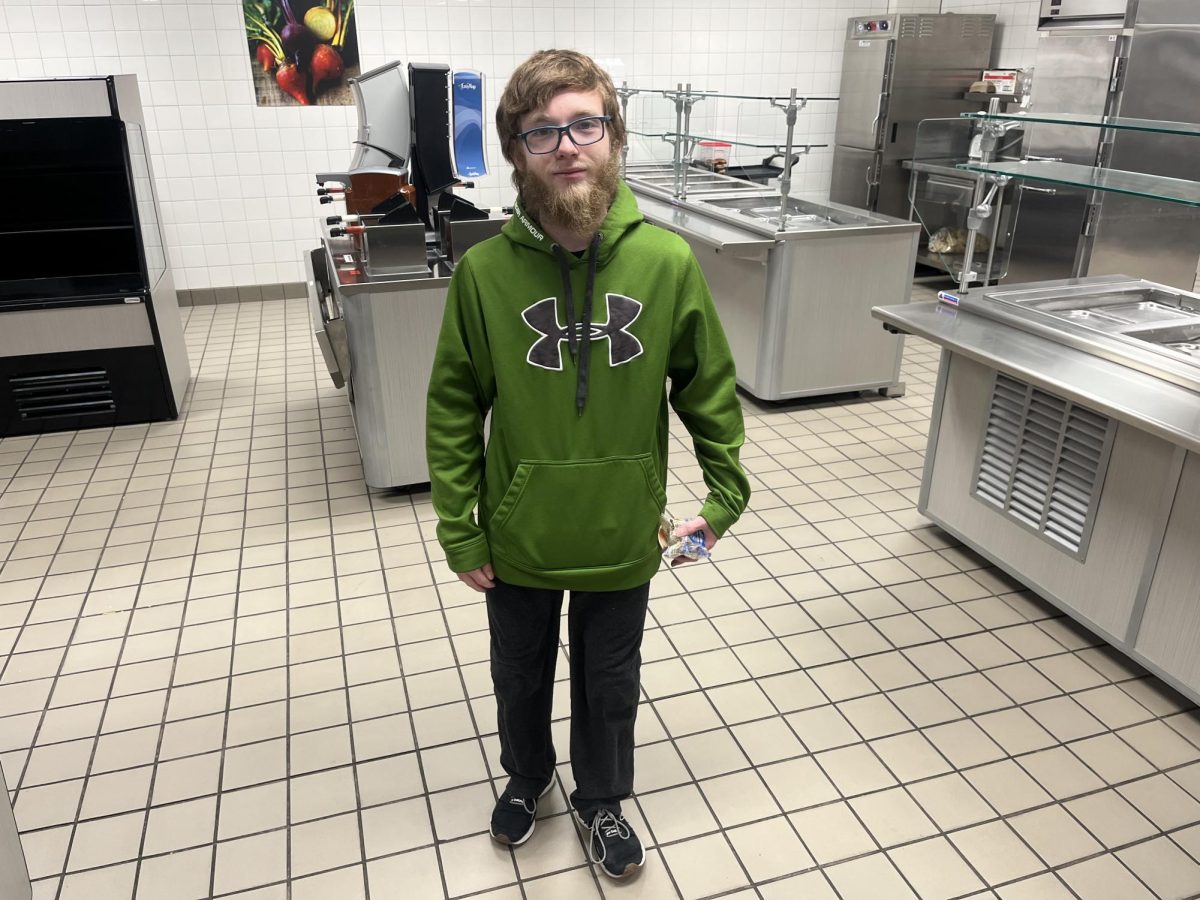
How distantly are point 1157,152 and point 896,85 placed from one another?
74.2 inches

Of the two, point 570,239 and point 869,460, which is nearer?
point 570,239

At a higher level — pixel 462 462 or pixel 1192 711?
pixel 462 462

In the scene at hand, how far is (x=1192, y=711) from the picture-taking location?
221 centimetres

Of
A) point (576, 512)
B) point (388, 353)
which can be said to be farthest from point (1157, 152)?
point (576, 512)

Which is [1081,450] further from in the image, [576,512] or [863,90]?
[863,90]

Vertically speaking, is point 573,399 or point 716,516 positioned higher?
point 573,399

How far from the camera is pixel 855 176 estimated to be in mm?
6566

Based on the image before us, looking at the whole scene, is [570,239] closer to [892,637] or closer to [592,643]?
[592,643]

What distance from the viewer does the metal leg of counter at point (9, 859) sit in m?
1.51

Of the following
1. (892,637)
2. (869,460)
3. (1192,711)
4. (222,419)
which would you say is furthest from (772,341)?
(222,419)

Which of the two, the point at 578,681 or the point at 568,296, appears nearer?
the point at 568,296

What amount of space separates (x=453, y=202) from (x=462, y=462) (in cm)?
234

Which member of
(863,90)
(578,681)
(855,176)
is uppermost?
(863,90)

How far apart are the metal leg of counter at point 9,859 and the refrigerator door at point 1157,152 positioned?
5.40 meters
